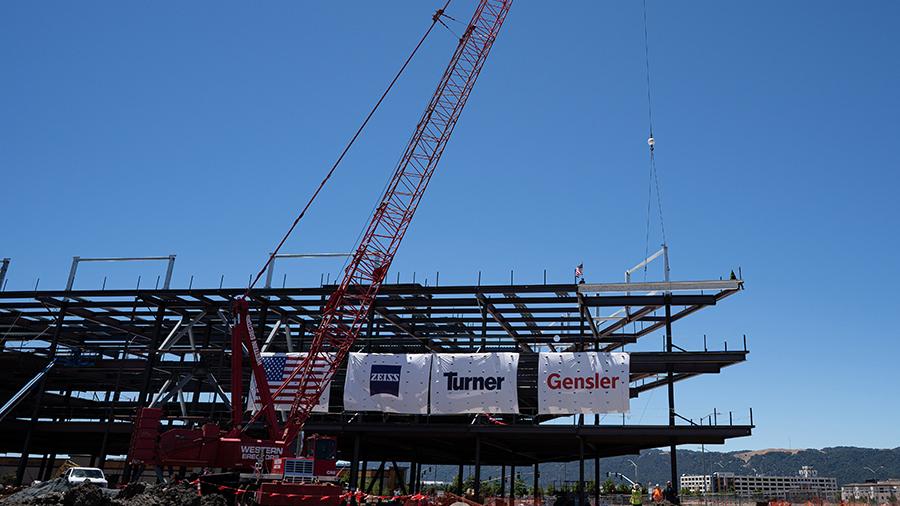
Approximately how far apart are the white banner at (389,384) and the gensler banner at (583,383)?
6.68 m

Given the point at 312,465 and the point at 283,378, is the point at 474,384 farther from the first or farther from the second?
the point at 283,378

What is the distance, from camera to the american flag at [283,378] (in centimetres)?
4253

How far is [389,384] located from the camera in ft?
137

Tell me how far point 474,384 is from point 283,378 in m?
11.7

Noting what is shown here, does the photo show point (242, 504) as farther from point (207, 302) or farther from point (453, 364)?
point (207, 302)

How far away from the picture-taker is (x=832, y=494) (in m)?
60.2

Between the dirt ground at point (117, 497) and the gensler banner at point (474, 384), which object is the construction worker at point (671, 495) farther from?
the dirt ground at point (117, 497)

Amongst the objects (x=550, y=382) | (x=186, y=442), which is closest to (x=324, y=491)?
(x=186, y=442)

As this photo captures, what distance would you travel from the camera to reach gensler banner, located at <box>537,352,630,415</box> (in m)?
38.7

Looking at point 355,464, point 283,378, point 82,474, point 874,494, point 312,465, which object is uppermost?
point 283,378

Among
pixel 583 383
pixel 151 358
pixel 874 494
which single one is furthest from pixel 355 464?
pixel 874 494

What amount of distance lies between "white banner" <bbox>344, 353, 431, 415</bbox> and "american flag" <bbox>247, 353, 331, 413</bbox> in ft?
5.97

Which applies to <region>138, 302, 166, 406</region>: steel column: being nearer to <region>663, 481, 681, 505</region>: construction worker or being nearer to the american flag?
the american flag

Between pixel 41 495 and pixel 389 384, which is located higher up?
pixel 389 384
